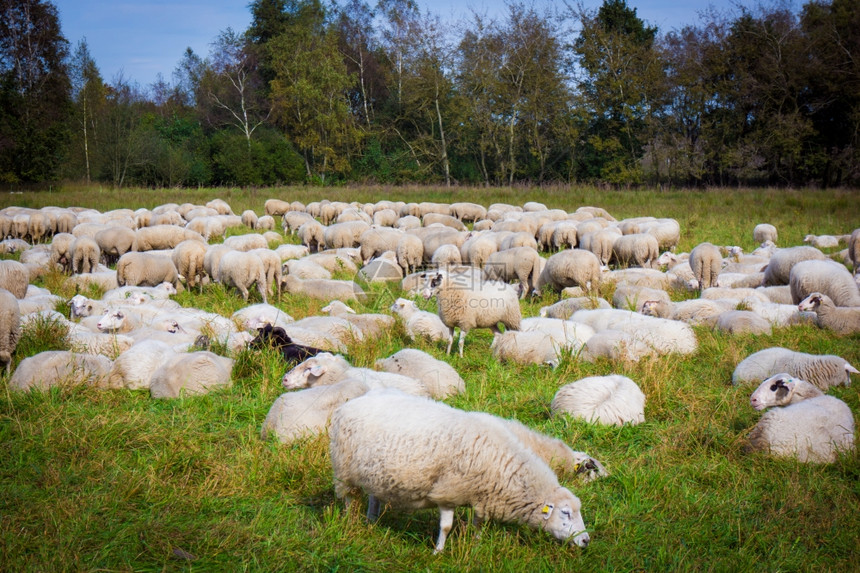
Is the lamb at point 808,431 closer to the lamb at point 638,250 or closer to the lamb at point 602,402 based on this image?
the lamb at point 602,402

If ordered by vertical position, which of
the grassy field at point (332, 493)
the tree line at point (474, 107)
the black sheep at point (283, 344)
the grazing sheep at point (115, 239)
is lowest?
the grassy field at point (332, 493)

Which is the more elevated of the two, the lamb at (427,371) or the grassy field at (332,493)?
the lamb at (427,371)

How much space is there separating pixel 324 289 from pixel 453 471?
817 cm

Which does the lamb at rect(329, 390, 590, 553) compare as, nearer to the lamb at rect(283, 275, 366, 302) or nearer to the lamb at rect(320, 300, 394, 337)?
the lamb at rect(320, 300, 394, 337)

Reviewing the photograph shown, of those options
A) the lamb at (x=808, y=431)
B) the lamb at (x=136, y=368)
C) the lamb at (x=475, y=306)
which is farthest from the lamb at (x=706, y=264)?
the lamb at (x=136, y=368)

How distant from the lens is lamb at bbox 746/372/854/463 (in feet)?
15.0

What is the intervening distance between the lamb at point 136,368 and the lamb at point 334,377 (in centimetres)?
134

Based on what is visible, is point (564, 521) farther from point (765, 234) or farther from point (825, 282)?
point (765, 234)

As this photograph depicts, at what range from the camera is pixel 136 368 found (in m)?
6.10

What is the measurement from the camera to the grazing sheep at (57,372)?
565cm

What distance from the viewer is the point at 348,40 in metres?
50.8

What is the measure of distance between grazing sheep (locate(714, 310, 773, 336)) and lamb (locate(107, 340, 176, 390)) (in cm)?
651

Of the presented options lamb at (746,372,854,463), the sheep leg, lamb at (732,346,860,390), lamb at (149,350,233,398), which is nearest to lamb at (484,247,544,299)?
lamb at (732,346,860,390)

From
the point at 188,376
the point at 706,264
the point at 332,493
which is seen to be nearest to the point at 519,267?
the point at 706,264
